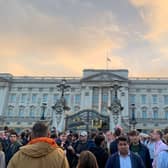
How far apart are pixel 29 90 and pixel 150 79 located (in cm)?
3456

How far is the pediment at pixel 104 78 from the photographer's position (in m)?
63.2

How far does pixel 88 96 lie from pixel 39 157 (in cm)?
6070

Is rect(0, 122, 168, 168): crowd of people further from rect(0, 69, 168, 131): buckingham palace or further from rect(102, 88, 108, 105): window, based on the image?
rect(102, 88, 108, 105): window

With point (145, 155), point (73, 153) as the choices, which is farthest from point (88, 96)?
point (145, 155)

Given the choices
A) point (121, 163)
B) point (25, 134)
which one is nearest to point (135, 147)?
point (121, 163)

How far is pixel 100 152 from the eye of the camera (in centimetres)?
646

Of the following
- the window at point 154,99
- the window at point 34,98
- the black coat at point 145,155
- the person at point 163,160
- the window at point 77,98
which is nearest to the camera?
the person at point 163,160

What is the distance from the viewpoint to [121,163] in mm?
5160

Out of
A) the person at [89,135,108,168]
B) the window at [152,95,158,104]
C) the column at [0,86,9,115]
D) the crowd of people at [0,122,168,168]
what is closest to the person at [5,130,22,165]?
the crowd of people at [0,122,168,168]

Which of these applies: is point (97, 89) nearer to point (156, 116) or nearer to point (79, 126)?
point (156, 116)

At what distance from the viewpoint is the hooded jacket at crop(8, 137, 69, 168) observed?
11.2 ft

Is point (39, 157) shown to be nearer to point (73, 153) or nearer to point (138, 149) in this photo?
point (138, 149)

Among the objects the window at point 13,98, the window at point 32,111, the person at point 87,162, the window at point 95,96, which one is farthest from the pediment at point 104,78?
the person at point 87,162

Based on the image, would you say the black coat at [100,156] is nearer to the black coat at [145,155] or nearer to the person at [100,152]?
the person at [100,152]
